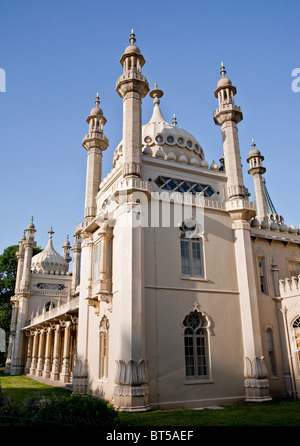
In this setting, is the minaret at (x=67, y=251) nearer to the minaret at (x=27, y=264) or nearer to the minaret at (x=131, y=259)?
the minaret at (x=27, y=264)

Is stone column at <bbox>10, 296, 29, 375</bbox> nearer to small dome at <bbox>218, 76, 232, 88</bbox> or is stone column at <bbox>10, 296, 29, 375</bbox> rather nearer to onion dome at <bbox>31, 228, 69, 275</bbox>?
onion dome at <bbox>31, 228, 69, 275</bbox>

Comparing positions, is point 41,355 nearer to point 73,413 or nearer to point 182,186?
point 182,186

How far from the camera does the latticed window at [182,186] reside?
17.1 m

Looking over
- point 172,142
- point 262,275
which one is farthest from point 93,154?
point 262,275

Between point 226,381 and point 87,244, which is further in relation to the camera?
point 87,244

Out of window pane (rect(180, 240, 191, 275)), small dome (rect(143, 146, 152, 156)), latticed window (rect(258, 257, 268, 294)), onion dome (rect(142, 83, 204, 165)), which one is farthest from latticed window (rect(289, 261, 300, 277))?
small dome (rect(143, 146, 152, 156))

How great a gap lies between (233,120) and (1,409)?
52.5 ft

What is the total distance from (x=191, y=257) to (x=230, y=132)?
22.8 feet

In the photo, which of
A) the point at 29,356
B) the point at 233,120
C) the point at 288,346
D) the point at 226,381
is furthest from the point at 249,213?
the point at 29,356

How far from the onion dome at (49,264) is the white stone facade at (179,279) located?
21.1 m

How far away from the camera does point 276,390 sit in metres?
16.3

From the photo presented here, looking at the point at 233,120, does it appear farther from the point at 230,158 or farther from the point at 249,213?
the point at 249,213

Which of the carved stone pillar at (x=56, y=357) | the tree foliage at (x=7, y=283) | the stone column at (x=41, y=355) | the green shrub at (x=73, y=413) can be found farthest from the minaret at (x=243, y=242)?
the tree foliage at (x=7, y=283)

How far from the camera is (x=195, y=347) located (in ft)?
49.3
